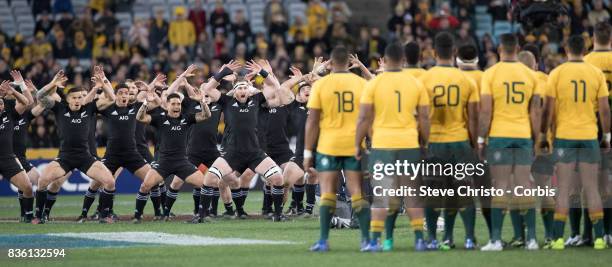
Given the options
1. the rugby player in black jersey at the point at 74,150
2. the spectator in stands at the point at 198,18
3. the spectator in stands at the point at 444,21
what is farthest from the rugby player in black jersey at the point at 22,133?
the spectator in stands at the point at 444,21

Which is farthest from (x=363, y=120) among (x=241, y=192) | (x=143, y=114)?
(x=241, y=192)

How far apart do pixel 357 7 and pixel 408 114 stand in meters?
23.1

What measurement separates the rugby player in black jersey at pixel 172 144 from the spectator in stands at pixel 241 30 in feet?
40.2

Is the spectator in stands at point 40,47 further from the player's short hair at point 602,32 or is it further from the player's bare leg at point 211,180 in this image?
the player's short hair at point 602,32

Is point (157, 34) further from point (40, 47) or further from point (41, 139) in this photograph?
point (41, 139)

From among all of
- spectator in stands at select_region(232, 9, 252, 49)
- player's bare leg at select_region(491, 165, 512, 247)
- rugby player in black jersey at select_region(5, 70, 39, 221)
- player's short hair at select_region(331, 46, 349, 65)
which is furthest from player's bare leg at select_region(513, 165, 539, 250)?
Answer: spectator in stands at select_region(232, 9, 252, 49)

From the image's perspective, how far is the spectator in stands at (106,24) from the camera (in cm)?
3319

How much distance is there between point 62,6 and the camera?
34156 mm

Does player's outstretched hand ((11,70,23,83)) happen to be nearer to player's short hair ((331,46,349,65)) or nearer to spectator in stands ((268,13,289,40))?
player's short hair ((331,46,349,65))

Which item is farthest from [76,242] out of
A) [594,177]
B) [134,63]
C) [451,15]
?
[451,15]

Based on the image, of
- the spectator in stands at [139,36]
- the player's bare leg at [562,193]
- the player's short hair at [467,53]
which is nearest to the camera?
the player's bare leg at [562,193]

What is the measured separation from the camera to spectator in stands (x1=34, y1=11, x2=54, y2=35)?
33.3m

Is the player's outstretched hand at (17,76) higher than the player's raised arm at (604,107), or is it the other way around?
the player's outstretched hand at (17,76)

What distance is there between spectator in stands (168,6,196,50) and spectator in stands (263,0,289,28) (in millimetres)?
2452
